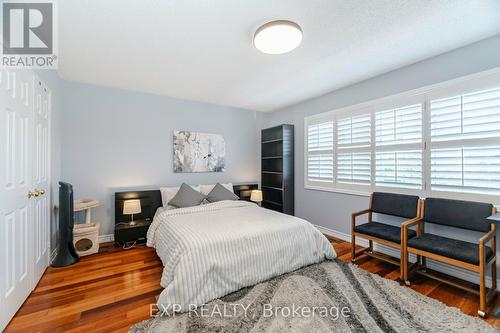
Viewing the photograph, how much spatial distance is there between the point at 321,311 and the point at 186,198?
2.56 m

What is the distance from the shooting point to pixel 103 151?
3.57 metres

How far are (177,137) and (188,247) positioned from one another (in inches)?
105

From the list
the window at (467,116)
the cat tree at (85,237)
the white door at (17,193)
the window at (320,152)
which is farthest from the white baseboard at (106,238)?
the window at (467,116)

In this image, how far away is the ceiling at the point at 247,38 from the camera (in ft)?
5.88

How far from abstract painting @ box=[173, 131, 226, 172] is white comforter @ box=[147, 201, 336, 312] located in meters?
1.45

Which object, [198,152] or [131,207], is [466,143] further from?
[131,207]

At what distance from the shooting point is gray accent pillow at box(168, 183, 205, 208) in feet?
11.7

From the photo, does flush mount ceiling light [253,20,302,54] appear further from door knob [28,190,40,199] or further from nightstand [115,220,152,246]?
nightstand [115,220,152,246]

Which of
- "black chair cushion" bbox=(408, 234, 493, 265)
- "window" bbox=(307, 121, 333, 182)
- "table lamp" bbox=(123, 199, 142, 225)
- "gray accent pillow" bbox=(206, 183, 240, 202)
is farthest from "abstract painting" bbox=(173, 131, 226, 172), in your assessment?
"black chair cushion" bbox=(408, 234, 493, 265)

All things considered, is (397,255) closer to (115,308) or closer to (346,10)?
(346,10)

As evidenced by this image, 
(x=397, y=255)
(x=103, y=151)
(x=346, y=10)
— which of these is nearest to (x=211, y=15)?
(x=346, y=10)

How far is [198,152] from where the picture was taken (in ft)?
14.4

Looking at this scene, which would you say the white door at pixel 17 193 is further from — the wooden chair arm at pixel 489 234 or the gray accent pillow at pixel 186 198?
the wooden chair arm at pixel 489 234

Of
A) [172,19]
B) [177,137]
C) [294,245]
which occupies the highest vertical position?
[172,19]
